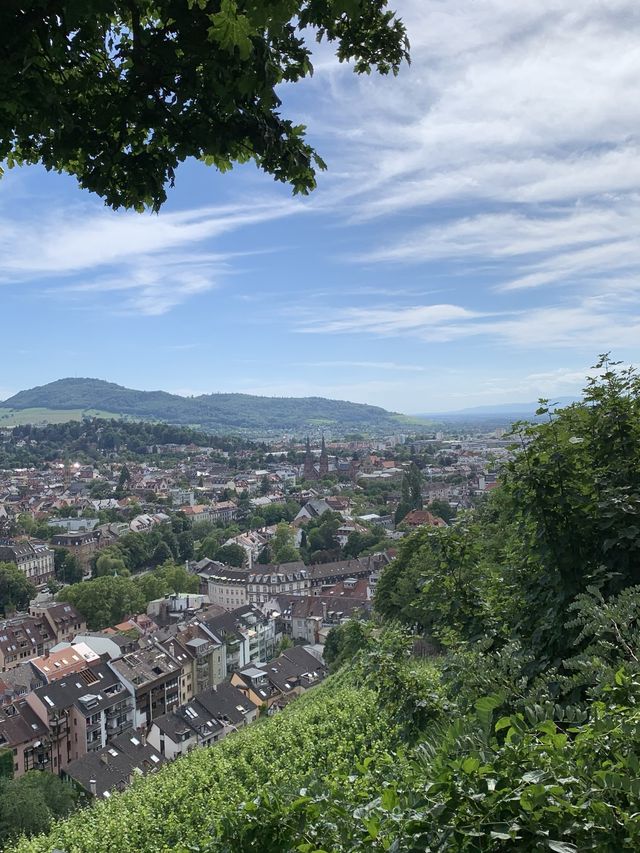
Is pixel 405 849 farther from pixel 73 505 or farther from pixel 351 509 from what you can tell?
pixel 73 505

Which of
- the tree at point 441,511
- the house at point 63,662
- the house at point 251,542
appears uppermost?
the tree at point 441,511

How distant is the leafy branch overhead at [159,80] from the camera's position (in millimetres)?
Result: 2105

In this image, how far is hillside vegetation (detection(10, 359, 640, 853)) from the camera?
1.69 meters

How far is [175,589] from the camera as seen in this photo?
47.7 metres

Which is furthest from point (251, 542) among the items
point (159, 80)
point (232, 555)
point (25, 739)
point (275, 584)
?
point (159, 80)

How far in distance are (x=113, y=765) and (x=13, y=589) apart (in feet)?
92.3

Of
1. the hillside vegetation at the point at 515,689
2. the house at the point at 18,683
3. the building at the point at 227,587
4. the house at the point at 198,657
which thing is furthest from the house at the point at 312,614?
the hillside vegetation at the point at 515,689

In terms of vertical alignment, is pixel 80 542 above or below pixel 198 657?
above

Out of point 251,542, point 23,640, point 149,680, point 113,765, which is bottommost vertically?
point 251,542

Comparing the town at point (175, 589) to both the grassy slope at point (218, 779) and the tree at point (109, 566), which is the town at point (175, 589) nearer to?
the tree at point (109, 566)

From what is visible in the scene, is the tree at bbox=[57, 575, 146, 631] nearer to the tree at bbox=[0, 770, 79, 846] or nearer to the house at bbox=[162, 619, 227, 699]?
the house at bbox=[162, 619, 227, 699]

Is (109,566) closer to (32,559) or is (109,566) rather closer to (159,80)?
(32,559)

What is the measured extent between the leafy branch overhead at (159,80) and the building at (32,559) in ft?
180

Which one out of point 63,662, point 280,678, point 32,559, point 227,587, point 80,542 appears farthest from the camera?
point 80,542
